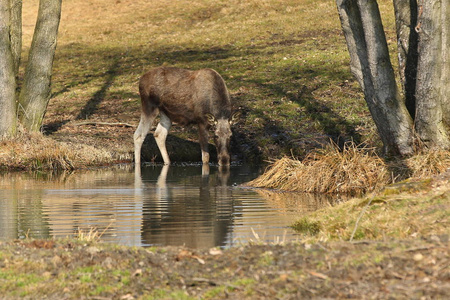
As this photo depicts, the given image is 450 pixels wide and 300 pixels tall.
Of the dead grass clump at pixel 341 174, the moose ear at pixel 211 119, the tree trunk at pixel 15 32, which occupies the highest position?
the tree trunk at pixel 15 32

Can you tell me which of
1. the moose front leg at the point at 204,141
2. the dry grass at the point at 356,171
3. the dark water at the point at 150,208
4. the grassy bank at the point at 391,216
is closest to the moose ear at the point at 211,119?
the moose front leg at the point at 204,141

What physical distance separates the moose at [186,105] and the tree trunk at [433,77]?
23.2 ft

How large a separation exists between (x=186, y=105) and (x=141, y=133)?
1.54m

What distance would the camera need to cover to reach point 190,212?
10.9m

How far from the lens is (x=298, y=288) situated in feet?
16.7

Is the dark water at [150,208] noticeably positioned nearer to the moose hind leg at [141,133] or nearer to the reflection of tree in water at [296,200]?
the reflection of tree in water at [296,200]

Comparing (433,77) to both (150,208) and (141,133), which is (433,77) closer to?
(150,208)

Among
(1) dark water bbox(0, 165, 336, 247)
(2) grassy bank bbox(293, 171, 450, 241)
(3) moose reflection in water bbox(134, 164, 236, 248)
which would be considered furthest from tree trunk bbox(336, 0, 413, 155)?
(2) grassy bank bbox(293, 171, 450, 241)

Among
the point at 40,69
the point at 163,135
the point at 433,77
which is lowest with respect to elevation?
the point at 163,135

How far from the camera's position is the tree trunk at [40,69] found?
62.2ft

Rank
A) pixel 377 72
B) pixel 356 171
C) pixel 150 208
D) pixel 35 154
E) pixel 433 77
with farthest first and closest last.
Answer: pixel 35 154
pixel 356 171
pixel 377 72
pixel 433 77
pixel 150 208

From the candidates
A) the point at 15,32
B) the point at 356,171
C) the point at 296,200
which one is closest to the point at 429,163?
the point at 356,171

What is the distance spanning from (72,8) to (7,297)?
4559cm

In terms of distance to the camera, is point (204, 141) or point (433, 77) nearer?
point (433, 77)
